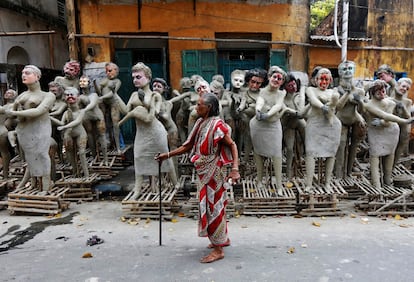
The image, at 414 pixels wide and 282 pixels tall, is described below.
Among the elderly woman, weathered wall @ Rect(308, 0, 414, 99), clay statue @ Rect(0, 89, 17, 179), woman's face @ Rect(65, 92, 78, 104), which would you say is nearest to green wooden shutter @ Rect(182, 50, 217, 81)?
weathered wall @ Rect(308, 0, 414, 99)

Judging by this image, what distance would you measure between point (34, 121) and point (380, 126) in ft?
17.3

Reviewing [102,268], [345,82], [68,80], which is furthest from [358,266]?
[68,80]

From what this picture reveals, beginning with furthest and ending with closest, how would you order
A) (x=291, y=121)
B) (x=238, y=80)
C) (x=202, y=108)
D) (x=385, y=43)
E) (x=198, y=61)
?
(x=385, y=43)
(x=198, y=61)
(x=238, y=80)
(x=291, y=121)
(x=202, y=108)

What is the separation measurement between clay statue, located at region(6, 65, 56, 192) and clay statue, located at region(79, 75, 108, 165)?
4.71 feet

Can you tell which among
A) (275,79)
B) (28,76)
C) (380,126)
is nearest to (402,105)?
(380,126)

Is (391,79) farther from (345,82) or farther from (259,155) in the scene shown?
(259,155)

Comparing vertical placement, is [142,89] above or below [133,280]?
above

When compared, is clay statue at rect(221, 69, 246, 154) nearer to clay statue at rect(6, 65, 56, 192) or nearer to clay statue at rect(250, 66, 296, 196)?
clay statue at rect(250, 66, 296, 196)

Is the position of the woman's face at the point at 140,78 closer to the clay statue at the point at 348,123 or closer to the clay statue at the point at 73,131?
the clay statue at the point at 73,131

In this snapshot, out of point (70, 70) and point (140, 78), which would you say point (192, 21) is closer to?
point (70, 70)

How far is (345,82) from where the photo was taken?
5762 millimetres

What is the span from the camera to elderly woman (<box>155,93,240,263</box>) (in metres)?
3.57

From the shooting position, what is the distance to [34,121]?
5.36 meters

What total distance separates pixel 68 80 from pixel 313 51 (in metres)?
A: 6.57
